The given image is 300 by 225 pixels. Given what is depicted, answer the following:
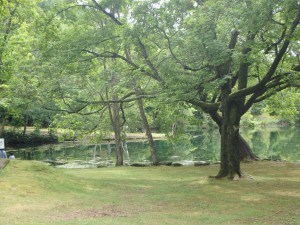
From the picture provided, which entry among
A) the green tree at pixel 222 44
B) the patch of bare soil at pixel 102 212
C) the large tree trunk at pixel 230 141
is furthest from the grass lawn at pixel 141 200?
the green tree at pixel 222 44

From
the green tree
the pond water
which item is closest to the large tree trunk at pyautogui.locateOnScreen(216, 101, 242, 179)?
the green tree

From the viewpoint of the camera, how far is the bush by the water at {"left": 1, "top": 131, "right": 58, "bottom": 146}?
46.3 m

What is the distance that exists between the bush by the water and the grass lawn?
113 ft

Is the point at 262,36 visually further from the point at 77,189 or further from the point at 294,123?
the point at 294,123

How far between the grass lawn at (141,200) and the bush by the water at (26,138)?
3450cm

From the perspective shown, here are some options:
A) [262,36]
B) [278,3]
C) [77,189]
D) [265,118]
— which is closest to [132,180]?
[77,189]

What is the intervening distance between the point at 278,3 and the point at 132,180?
945 cm

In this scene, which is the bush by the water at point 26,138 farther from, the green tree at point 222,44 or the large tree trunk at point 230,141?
the large tree trunk at point 230,141

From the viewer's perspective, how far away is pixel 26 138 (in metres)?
48.0

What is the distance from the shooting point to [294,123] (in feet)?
254

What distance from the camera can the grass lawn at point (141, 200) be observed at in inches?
Answer: 324

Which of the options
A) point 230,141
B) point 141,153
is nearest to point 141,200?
point 230,141

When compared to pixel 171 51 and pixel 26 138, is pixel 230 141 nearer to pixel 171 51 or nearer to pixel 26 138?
pixel 171 51

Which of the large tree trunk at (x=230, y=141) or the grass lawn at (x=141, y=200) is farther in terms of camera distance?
the large tree trunk at (x=230, y=141)
